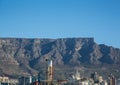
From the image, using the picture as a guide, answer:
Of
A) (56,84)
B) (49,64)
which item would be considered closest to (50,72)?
(49,64)

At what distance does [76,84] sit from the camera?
599 ft

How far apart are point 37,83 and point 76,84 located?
17763 millimetres

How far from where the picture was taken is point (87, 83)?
185250 mm

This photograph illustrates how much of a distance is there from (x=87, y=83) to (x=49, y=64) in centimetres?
3385

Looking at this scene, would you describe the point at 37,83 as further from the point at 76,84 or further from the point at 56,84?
the point at 76,84

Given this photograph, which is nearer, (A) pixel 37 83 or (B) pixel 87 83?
(A) pixel 37 83

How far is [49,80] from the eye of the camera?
158000mm

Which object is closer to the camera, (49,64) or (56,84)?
(49,64)

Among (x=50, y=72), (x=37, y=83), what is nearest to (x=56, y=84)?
(x=37, y=83)

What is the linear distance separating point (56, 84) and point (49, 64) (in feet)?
54.1

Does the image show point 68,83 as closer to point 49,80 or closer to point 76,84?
point 76,84

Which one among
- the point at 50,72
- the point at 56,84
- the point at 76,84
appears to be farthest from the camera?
the point at 76,84

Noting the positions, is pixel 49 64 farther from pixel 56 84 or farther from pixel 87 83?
pixel 87 83

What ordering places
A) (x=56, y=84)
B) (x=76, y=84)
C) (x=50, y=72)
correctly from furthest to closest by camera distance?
1. (x=76, y=84)
2. (x=56, y=84)
3. (x=50, y=72)
